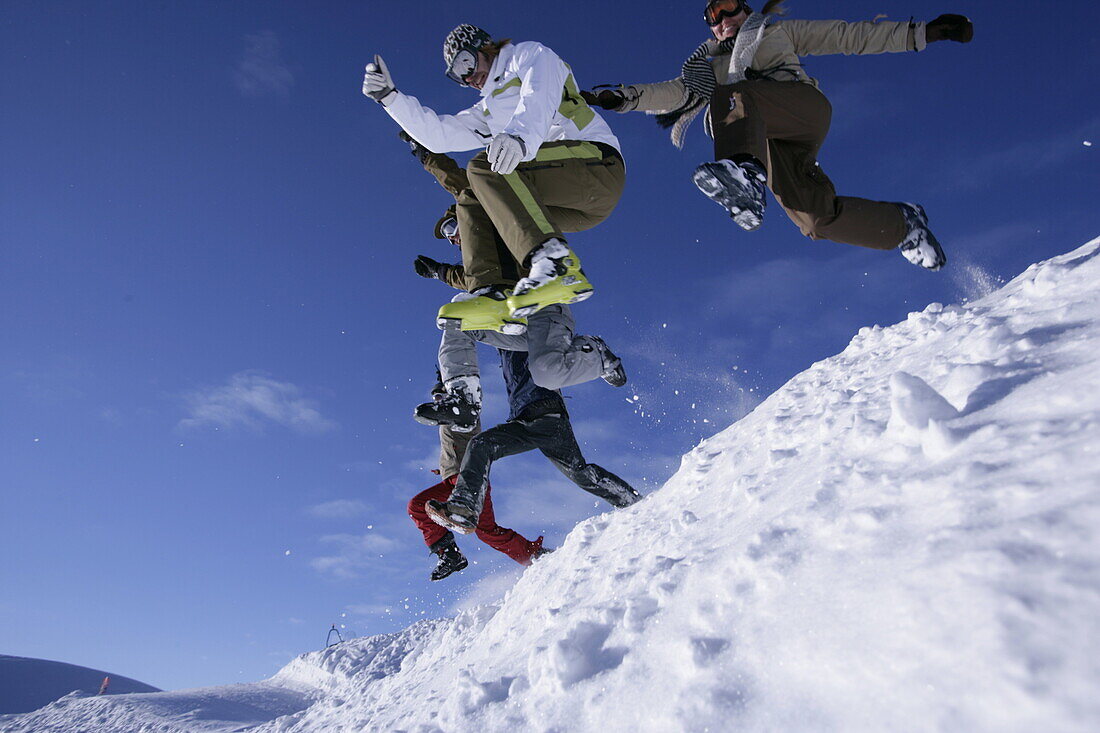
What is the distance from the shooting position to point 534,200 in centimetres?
360

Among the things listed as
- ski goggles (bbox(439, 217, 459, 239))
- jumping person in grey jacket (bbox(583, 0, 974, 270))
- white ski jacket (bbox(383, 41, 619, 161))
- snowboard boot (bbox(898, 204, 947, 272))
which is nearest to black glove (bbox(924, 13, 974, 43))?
jumping person in grey jacket (bbox(583, 0, 974, 270))

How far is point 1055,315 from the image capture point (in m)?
1.93

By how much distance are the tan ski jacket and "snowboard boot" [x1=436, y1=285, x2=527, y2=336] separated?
78.1 inches

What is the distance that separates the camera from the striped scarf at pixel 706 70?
373 centimetres

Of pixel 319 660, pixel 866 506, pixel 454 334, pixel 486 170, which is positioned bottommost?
pixel 866 506

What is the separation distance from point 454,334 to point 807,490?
2696 millimetres

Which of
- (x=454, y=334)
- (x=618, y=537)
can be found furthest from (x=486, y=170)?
(x=618, y=537)

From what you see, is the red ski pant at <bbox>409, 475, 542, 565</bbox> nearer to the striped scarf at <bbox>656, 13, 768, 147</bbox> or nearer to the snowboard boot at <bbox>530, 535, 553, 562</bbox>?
the snowboard boot at <bbox>530, 535, 553, 562</bbox>

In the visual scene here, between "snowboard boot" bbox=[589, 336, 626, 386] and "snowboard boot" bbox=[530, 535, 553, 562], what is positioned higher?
"snowboard boot" bbox=[589, 336, 626, 386]

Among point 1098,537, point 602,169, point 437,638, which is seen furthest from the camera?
point 437,638

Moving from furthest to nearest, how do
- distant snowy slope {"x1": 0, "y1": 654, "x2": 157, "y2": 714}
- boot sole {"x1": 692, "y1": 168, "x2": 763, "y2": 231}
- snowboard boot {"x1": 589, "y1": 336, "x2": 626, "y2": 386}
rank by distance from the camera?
1. distant snowy slope {"x1": 0, "y1": 654, "x2": 157, "y2": 714}
2. snowboard boot {"x1": 589, "y1": 336, "x2": 626, "y2": 386}
3. boot sole {"x1": 692, "y1": 168, "x2": 763, "y2": 231}

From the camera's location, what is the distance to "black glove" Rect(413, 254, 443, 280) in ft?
18.0

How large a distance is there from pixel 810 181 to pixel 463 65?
88.7 inches

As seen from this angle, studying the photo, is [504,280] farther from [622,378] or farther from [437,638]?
[437,638]
